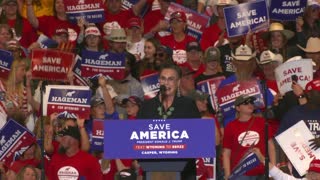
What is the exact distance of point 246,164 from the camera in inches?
495

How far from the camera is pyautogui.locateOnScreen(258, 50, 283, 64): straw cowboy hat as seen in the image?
48.1 ft

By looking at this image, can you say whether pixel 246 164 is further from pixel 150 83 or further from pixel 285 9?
pixel 285 9

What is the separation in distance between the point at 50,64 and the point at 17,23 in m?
2.34

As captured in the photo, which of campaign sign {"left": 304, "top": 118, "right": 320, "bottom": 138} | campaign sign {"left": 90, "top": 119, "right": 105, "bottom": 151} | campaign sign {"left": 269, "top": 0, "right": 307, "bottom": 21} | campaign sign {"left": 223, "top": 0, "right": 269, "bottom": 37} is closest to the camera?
campaign sign {"left": 304, "top": 118, "right": 320, "bottom": 138}

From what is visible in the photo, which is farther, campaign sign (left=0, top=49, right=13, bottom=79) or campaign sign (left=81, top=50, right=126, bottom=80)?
campaign sign (left=0, top=49, right=13, bottom=79)

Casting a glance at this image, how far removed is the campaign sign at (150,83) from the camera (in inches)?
583

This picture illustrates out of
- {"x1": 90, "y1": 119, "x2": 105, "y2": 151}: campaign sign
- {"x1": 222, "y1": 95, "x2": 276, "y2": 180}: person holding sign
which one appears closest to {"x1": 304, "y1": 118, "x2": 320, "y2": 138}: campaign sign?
{"x1": 222, "y1": 95, "x2": 276, "y2": 180}: person holding sign

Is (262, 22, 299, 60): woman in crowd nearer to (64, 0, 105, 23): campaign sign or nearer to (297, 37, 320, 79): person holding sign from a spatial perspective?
(297, 37, 320, 79): person holding sign

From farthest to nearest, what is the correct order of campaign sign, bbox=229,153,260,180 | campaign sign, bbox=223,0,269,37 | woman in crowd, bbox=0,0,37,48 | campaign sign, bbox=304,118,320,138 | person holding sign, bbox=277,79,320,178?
woman in crowd, bbox=0,0,37,48 < campaign sign, bbox=223,0,269,37 < person holding sign, bbox=277,79,320,178 < campaign sign, bbox=304,118,320,138 < campaign sign, bbox=229,153,260,180

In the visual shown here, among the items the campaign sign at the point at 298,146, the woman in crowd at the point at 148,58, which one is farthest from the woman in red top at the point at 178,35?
the campaign sign at the point at 298,146

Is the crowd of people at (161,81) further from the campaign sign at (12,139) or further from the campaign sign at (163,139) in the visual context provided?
the campaign sign at (163,139)

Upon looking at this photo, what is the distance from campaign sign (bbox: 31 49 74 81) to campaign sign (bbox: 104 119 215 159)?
197 inches

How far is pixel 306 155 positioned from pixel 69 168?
8.00 feet

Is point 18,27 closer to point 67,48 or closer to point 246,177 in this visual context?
point 67,48
